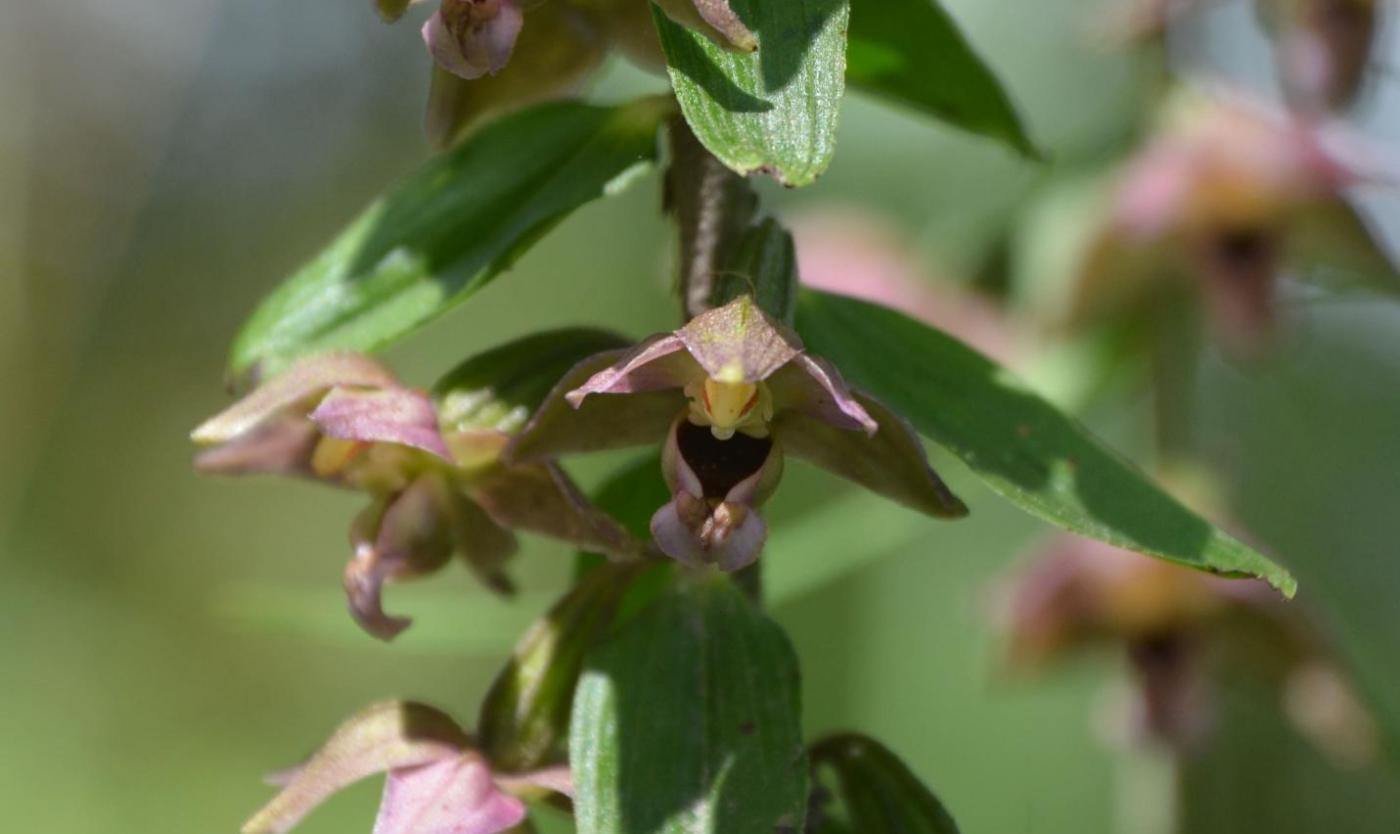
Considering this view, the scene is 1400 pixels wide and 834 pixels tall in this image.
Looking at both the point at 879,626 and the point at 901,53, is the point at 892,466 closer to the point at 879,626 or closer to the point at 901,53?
the point at 901,53

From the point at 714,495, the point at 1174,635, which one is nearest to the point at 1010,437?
the point at 714,495

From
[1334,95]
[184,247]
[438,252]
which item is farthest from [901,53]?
[184,247]

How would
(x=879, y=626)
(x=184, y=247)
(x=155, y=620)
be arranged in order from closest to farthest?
(x=879, y=626)
(x=155, y=620)
(x=184, y=247)

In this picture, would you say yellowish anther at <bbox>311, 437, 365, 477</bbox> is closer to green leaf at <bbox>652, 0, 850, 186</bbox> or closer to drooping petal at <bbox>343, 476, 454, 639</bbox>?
drooping petal at <bbox>343, 476, 454, 639</bbox>

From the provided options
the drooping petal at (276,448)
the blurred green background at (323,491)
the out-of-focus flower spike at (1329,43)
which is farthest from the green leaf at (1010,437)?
the out-of-focus flower spike at (1329,43)

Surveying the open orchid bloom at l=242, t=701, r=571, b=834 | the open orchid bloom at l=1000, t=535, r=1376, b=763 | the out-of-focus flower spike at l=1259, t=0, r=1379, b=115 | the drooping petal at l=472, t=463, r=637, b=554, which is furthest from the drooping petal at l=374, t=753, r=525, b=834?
the out-of-focus flower spike at l=1259, t=0, r=1379, b=115
